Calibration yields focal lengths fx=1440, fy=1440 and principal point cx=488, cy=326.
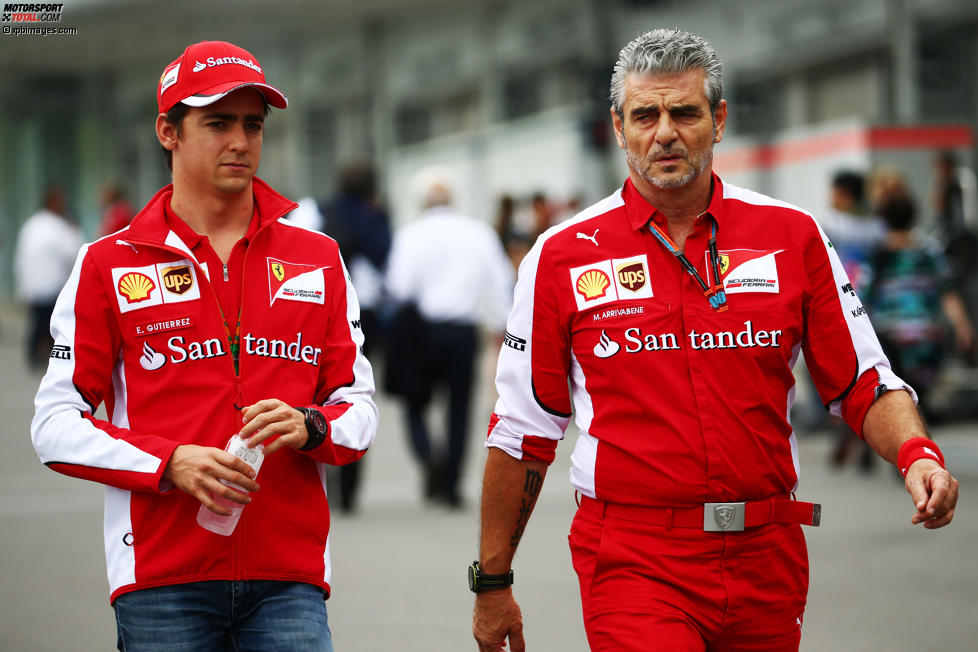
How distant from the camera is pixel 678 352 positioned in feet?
11.4

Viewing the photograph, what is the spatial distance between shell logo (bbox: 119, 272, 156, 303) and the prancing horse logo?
144 centimetres

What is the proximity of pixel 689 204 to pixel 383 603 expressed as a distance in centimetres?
401

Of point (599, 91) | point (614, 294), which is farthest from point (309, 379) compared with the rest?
point (599, 91)

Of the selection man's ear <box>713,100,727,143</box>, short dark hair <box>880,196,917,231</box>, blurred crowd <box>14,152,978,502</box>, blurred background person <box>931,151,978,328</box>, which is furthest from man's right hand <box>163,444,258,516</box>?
blurred background person <box>931,151,978,328</box>

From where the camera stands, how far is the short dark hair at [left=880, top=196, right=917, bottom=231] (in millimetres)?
10250

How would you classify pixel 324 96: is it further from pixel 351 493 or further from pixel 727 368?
pixel 727 368

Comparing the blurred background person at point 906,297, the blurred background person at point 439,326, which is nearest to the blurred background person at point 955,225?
the blurred background person at point 906,297

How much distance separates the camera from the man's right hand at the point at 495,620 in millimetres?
3678

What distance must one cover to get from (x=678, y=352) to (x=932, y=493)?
664mm

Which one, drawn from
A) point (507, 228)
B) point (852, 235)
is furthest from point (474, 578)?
point (507, 228)

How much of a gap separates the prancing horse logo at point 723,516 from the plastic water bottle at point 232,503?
3.49ft

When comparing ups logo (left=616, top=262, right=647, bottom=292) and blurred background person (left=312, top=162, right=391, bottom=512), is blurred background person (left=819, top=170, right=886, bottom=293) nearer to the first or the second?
blurred background person (left=312, top=162, right=391, bottom=512)

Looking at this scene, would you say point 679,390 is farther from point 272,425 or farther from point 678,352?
point 272,425

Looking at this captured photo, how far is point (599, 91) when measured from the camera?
765 inches
